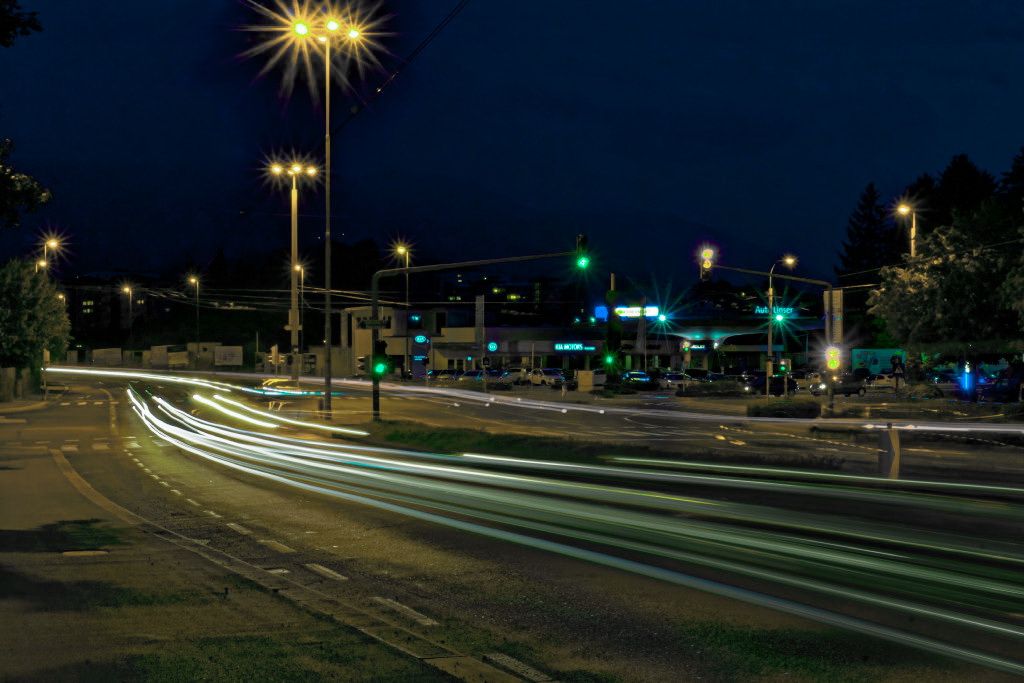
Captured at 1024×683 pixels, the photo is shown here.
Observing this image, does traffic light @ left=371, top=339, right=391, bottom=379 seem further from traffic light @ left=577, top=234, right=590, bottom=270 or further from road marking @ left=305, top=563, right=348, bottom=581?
road marking @ left=305, top=563, right=348, bottom=581

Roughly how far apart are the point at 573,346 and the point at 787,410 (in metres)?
60.0

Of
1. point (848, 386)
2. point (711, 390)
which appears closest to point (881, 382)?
point (848, 386)

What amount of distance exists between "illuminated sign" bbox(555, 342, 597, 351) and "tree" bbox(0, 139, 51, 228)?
8722 cm

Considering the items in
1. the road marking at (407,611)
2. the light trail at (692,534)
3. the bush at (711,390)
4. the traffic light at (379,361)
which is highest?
the traffic light at (379,361)

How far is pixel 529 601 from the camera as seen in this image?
29.0 ft

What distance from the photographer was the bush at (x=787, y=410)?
134 ft

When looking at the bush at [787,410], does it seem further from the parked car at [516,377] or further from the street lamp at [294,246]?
the parked car at [516,377]

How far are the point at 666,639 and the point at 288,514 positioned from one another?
28.7 feet

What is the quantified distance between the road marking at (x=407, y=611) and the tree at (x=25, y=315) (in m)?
55.1

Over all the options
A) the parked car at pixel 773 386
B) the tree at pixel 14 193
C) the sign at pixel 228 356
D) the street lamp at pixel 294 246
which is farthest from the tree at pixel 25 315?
the sign at pixel 228 356

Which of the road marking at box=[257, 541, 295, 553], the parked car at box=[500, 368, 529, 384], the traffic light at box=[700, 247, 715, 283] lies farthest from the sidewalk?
the parked car at box=[500, 368, 529, 384]

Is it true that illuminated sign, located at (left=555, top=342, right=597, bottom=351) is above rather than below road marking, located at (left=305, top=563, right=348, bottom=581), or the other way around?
above

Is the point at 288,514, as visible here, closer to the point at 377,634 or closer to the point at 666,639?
the point at 377,634

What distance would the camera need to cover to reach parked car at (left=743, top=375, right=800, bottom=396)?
5894 cm
